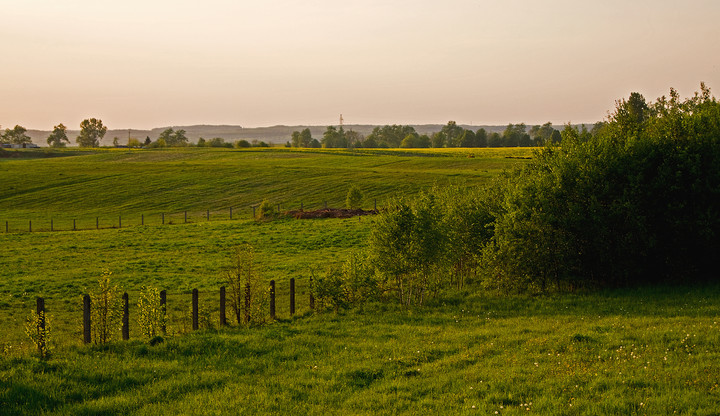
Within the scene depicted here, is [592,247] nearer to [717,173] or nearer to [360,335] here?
[717,173]

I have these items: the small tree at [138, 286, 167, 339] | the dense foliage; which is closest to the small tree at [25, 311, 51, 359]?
the small tree at [138, 286, 167, 339]

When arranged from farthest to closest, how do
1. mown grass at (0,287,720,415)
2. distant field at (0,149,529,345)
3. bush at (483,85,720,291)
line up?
distant field at (0,149,529,345) → bush at (483,85,720,291) → mown grass at (0,287,720,415)

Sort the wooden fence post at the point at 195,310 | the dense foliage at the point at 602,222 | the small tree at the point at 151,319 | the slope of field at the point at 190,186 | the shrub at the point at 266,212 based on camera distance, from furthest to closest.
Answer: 1. the slope of field at the point at 190,186
2. the shrub at the point at 266,212
3. the dense foliage at the point at 602,222
4. the wooden fence post at the point at 195,310
5. the small tree at the point at 151,319

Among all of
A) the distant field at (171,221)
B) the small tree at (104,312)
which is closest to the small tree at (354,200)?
the distant field at (171,221)

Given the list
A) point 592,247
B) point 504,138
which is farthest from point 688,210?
point 504,138

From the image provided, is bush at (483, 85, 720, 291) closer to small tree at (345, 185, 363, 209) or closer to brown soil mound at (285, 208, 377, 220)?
brown soil mound at (285, 208, 377, 220)

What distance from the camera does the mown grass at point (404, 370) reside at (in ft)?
34.3

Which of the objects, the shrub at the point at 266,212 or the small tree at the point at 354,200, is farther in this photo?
the small tree at the point at 354,200

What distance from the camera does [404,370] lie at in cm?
1268

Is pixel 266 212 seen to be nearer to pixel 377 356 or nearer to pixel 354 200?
pixel 354 200

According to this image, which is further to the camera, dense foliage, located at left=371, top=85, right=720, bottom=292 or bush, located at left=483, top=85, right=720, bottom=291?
bush, located at left=483, top=85, right=720, bottom=291

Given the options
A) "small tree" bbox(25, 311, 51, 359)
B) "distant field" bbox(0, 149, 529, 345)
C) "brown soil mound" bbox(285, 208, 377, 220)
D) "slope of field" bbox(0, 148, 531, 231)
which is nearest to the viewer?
"small tree" bbox(25, 311, 51, 359)

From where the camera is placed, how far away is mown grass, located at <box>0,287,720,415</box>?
10.4m

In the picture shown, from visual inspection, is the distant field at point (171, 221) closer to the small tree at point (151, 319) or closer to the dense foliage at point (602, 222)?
the small tree at point (151, 319)
